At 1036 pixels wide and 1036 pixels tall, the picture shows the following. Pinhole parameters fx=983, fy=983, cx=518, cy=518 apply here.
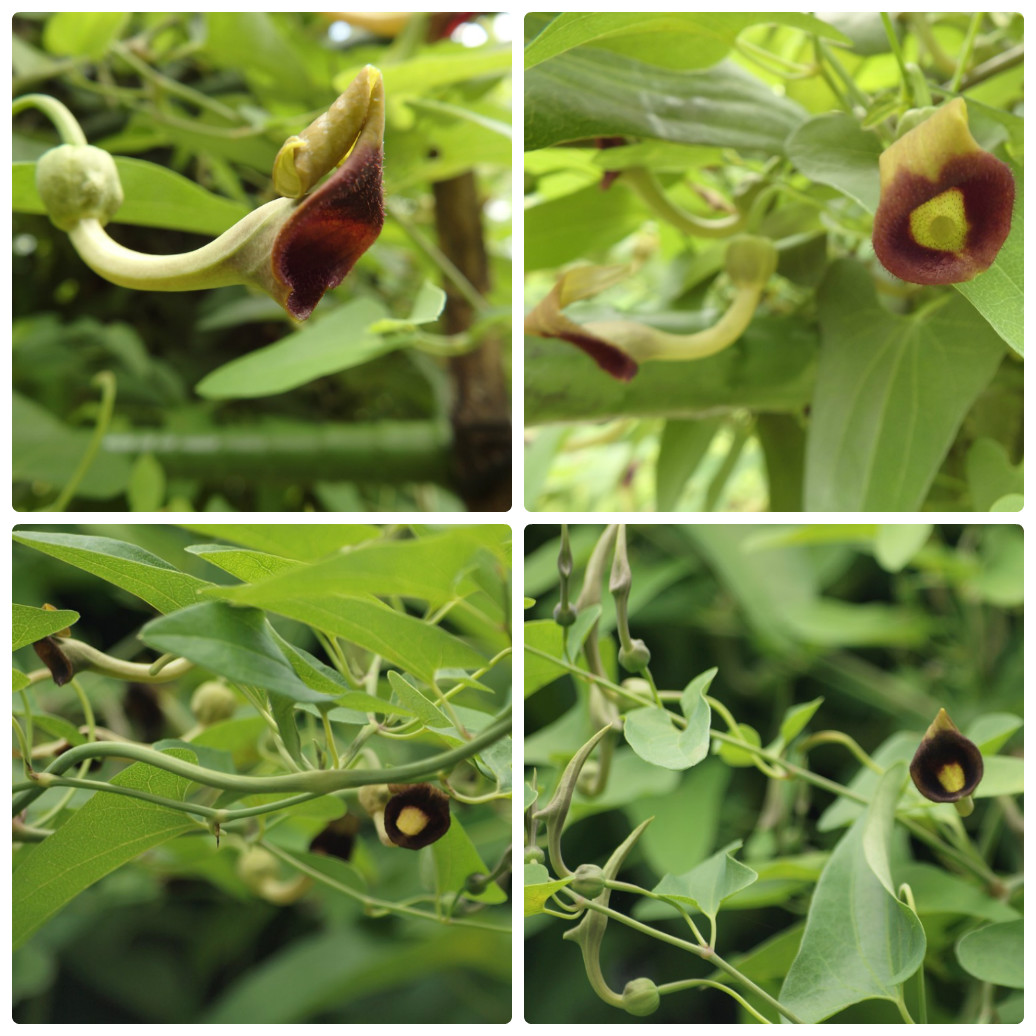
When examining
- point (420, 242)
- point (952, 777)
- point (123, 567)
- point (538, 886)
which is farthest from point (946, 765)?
point (420, 242)

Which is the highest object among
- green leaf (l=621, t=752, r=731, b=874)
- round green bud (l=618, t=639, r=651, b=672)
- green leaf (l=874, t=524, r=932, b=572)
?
round green bud (l=618, t=639, r=651, b=672)

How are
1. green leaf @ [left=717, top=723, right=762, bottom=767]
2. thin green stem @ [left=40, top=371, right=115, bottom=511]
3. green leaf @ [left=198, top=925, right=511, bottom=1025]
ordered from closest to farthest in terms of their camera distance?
green leaf @ [left=717, top=723, right=762, bottom=767]
thin green stem @ [left=40, top=371, right=115, bottom=511]
green leaf @ [left=198, top=925, right=511, bottom=1025]

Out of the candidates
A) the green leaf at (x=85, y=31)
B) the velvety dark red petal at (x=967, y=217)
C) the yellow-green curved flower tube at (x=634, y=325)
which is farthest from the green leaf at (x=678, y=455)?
the green leaf at (x=85, y=31)

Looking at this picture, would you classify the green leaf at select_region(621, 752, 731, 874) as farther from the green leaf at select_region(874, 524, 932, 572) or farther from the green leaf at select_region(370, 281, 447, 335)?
the green leaf at select_region(370, 281, 447, 335)

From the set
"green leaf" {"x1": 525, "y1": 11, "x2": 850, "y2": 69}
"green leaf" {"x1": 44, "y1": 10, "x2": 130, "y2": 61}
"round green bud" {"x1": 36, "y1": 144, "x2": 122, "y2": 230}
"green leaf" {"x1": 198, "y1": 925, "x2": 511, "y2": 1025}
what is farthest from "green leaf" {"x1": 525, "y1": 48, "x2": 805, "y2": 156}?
"green leaf" {"x1": 198, "y1": 925, "x2": 511, "y2": 1025}

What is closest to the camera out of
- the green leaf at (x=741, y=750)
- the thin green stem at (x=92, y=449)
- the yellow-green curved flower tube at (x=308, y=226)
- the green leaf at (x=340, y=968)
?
the yellow-green curved flower tube at (x=308, y=226)

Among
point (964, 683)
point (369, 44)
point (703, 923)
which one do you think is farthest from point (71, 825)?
point (964, 683)

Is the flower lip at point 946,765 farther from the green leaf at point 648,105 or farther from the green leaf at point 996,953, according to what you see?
the green leaf at point 648,105
